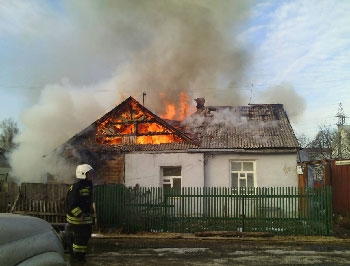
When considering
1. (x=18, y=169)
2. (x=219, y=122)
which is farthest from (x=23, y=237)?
(x=219, y=122)

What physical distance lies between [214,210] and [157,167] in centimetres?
347

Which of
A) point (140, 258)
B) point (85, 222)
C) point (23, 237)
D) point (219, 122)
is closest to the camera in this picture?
point (23, 237)

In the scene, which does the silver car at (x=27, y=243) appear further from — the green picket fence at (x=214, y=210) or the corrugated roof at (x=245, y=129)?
the corrugated roof at (x=245, y=129)

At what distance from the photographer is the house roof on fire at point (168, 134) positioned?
50.5 ft

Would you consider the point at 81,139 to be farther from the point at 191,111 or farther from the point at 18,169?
the point at 191,111

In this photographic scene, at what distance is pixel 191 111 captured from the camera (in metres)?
19.6

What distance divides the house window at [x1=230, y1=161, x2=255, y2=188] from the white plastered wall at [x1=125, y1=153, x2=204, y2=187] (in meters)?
1.37

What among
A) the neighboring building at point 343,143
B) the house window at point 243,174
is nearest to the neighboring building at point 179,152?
the house window at point 243,174

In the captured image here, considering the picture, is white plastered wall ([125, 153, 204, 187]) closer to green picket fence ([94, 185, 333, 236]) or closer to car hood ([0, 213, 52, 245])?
green picket fence ([94, 185, 333, 236])

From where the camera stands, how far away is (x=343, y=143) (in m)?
53.9

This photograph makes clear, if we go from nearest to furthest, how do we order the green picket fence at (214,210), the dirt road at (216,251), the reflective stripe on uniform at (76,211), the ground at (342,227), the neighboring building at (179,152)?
1. the reflective stripe on uniform at (76,211)
2. the dirt road at (216,251)
3. the ground at (342,227)
4. the green picket fence at (214,210)
5. the neighboring building at (179,152)

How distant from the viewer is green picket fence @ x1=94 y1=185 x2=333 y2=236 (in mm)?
12328

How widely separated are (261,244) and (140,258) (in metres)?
4.06

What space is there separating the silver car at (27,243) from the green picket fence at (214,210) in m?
8.90
